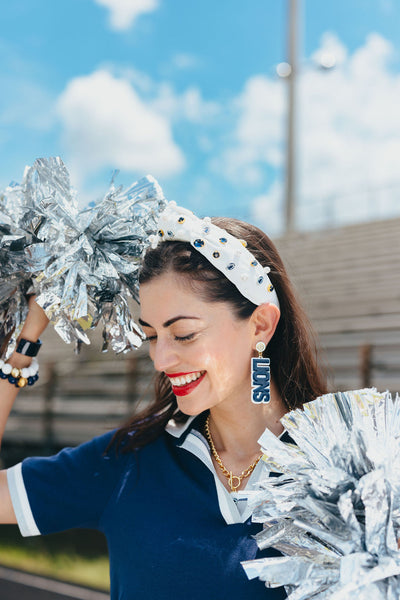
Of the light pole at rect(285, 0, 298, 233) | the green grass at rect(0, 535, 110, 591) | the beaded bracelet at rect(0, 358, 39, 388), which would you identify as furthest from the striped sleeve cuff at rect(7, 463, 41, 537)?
the light pole at rect(285, 0, 298, 233)

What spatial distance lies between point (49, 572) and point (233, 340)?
3.68 metres

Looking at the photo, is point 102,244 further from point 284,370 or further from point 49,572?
point 49,572

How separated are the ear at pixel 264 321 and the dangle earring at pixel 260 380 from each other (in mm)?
51

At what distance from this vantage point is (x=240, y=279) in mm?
1522

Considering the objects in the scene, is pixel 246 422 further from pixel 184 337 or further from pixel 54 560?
pixel 54 560

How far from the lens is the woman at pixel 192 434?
142 cm

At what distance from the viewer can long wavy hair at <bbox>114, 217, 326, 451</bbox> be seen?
60.0 inches

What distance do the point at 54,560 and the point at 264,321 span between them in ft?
12.6

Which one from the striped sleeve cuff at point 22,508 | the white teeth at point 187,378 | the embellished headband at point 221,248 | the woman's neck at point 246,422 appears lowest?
the striped sleeve cuff at point 22,508

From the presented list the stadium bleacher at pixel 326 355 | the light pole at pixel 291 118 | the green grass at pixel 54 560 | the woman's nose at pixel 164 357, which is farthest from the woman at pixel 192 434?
the light pole at pixel 291 118

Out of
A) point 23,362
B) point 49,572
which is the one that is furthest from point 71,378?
point 23,362

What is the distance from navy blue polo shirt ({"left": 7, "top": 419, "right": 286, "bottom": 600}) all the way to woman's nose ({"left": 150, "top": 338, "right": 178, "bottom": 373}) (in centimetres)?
26

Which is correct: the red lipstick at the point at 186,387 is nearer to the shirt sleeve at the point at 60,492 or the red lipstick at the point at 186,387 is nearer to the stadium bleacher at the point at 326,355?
the shirt sleeve at the point at 60,492

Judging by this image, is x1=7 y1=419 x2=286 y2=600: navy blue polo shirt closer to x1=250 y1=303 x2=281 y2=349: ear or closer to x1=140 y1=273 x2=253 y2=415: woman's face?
x1=140 y1=273 x2=253 y2=415: woman's face
